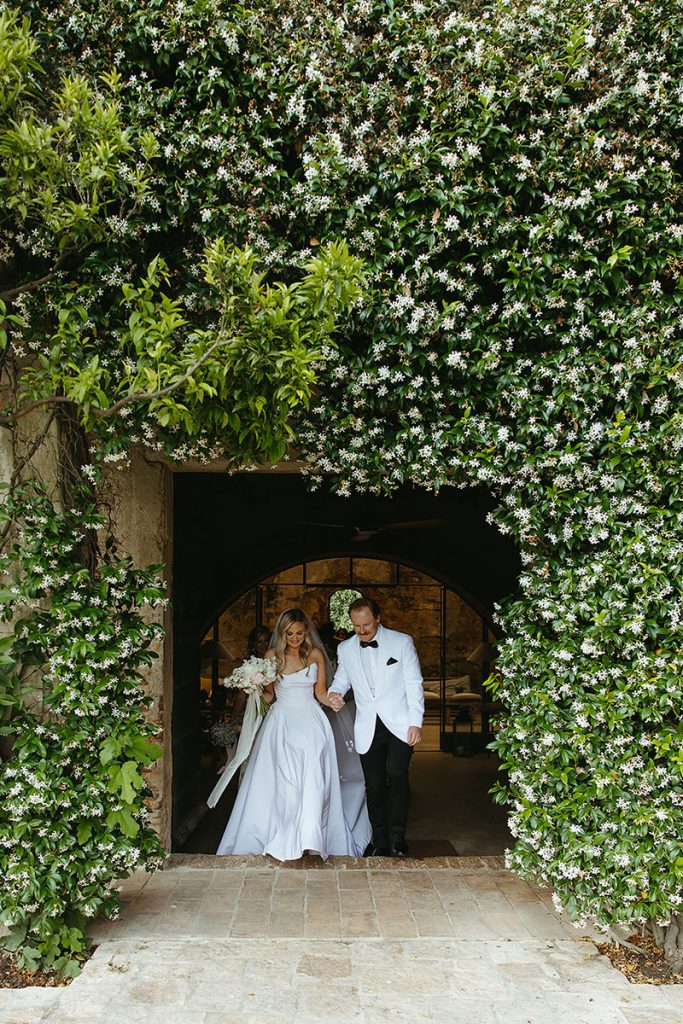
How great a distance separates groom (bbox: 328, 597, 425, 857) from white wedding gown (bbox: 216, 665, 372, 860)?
221mm

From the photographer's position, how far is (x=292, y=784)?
536cm

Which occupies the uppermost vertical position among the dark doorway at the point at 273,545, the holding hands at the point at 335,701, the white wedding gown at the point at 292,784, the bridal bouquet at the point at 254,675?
the dark doorway at the point at 273,545

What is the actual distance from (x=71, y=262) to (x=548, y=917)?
3.99 metres

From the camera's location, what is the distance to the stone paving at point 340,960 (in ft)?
10.6

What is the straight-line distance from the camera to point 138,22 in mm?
3734

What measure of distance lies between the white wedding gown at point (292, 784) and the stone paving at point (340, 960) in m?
0.57

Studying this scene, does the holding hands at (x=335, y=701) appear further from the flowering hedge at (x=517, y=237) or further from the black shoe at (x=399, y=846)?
the flowering hedge at (x=517, y=237)

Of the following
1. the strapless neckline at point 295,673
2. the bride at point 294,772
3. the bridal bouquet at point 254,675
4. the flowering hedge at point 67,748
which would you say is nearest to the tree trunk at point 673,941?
the bride at point 294,772

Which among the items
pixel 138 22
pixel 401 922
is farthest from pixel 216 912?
pixel 138 22

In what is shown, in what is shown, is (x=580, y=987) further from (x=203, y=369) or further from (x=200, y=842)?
(x=200, y=842)

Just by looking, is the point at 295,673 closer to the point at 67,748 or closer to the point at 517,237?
the point at 67,748

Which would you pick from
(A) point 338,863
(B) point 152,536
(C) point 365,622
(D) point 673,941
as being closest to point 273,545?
(C) point 365,622

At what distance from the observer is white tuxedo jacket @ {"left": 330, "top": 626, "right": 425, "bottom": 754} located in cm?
532

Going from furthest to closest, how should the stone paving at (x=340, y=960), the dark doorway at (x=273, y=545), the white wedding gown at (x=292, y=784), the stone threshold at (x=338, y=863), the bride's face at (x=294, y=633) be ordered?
1. the dark doorway at (x=273, y=545)
2. the bride's face at (x=294, y=633)
3. the white wedding gown at (x=292, y=784)
4. the stone threshold at (x=338, y=863)
5. the stone paving at (x=340, y=960)
